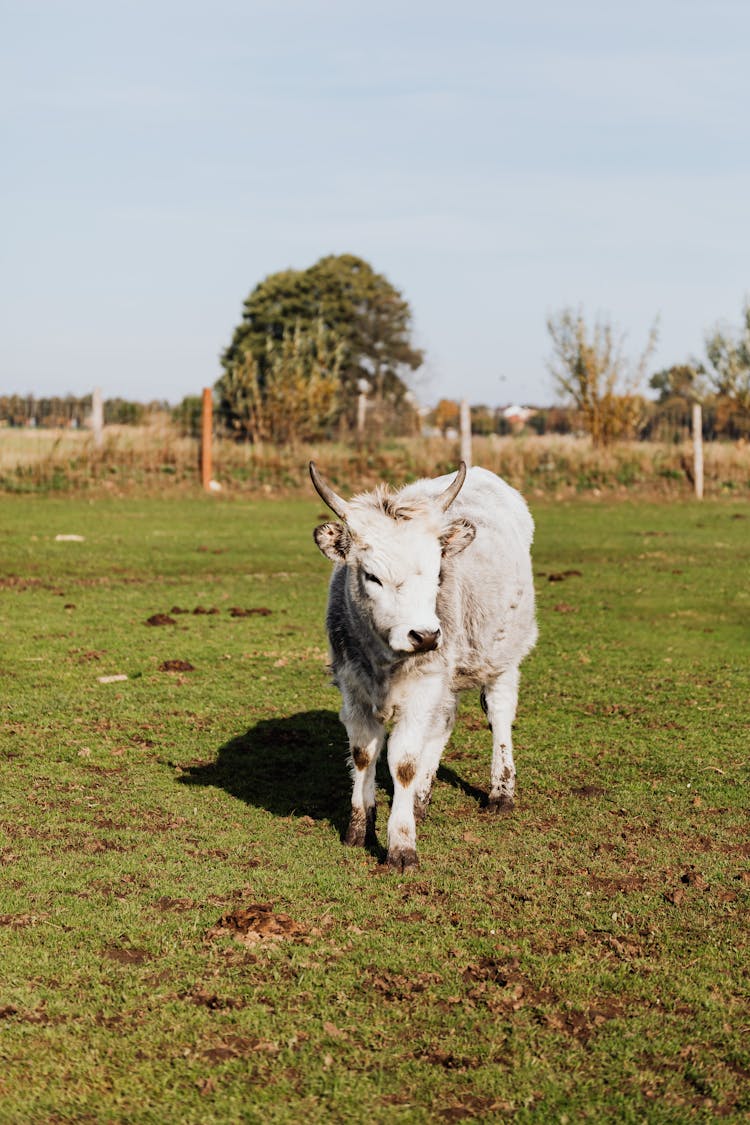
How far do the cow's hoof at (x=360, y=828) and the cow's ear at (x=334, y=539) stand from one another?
1343 millimetres

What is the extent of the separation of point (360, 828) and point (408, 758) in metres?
0.52

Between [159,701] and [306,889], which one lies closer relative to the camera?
[306,889]

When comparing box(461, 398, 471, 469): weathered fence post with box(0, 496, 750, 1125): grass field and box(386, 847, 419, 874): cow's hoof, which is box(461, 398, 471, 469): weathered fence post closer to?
box(0, 496, 750, 1125): grass field

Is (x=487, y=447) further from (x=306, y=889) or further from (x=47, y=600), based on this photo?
(x=306, y=889)

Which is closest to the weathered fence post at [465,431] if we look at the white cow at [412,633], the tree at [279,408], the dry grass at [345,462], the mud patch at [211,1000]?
the dry grass at [345,462]

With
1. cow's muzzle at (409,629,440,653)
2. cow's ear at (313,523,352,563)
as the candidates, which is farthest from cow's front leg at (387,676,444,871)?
cow's ear at (313,523,352,563)

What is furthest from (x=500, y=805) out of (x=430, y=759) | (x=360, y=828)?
(x=360, y=828)

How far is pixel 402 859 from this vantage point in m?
5.91

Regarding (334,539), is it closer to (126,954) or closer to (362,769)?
(362,769)

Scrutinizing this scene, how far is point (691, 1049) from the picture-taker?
417 cm

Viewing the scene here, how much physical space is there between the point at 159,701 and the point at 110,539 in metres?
11.0

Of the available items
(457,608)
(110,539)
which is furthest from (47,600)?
(457,608)

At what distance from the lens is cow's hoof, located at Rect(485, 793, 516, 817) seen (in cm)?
689

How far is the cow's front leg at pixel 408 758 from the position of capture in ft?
19.5
